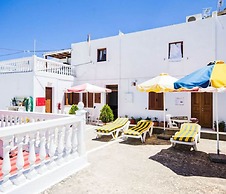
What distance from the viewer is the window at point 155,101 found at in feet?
40.5

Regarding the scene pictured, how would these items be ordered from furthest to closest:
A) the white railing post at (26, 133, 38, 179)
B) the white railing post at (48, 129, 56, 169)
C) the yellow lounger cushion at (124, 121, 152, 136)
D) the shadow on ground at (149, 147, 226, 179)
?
the yellow lounger cushion at (124, 121, 152, 136), the shadow on ground at (149, 147, 226, 179), the white railing post at (48, 129, 56, 169), the white railing post at (26, 133, 38, 179)

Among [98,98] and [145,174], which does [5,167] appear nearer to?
[145,174]

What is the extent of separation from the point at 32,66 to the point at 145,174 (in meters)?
11.1

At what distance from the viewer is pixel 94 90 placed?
1257cm

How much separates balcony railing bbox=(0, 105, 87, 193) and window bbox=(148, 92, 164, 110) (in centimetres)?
844

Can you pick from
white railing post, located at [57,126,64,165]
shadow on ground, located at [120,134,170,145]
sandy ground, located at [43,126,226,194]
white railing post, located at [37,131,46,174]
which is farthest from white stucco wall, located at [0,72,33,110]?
white railing post, located at [37,131,46,174]

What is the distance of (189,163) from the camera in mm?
5375

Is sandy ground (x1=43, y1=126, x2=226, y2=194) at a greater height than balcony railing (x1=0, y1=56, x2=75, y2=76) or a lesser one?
lesser

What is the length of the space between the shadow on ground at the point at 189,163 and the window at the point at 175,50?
7072 mm

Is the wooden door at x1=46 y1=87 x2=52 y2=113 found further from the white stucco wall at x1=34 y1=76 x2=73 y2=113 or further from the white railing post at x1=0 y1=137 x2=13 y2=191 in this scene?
the white railing post at x1=0 y1=137 x2=13 y2=191

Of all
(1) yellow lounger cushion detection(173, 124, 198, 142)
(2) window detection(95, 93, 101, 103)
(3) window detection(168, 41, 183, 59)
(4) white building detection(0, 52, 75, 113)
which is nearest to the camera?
(1) yellow lounger cushion detection(173, 124, 198, 142)

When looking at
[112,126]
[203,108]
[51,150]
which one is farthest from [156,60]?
[51,150]

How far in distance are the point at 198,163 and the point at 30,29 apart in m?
17.9

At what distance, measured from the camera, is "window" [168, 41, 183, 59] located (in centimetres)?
1189
